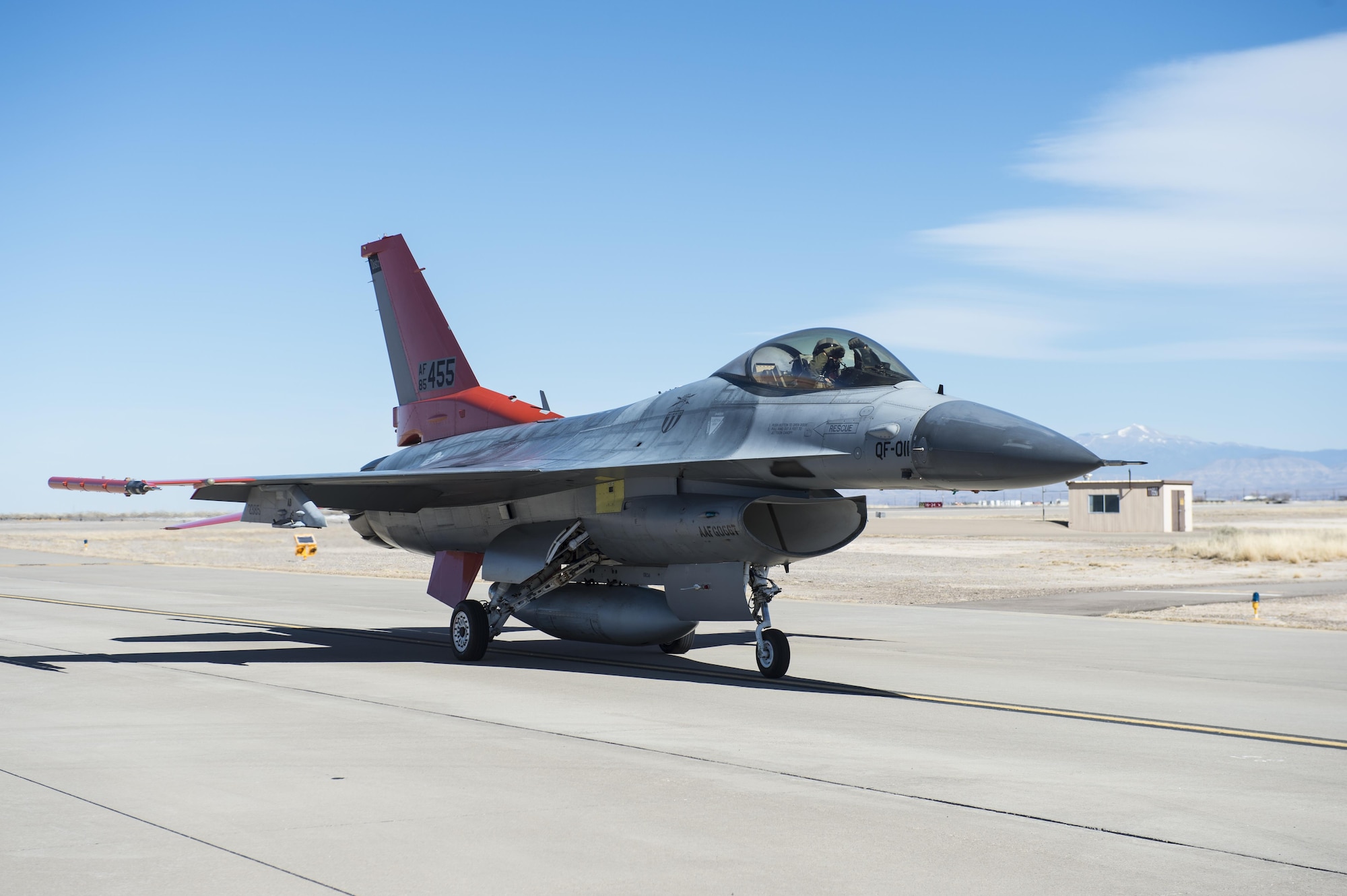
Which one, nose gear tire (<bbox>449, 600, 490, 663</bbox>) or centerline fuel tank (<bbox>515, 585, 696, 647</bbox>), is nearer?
centerline fuel tank (<bbox>515, 585, 696, 647</bbox>)

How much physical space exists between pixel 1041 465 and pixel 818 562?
2887cm

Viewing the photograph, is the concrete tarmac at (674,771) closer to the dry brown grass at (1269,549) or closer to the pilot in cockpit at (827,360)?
the pilot in cockpit at (827,360)

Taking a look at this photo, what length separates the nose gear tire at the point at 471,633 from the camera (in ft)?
44.5

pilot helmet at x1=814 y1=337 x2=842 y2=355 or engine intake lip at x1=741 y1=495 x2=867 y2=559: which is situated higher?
pilot helmet at x1=814 y1=337 x2=842 y2=355

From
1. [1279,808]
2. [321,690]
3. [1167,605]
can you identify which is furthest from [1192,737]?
[1167,605]

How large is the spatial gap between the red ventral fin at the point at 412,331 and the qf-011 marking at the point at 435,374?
10mm

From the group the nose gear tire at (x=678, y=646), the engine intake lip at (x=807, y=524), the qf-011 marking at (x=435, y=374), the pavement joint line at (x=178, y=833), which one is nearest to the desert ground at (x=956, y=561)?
the qf-011 marking at (x=435, y=374)

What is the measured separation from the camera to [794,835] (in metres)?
5.66

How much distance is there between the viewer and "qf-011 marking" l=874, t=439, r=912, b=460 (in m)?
10.5

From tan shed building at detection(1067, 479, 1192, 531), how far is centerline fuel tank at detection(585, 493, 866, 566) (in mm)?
50785

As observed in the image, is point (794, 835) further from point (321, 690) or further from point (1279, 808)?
point (321, 690)

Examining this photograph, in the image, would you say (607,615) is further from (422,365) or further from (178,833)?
(178,833)

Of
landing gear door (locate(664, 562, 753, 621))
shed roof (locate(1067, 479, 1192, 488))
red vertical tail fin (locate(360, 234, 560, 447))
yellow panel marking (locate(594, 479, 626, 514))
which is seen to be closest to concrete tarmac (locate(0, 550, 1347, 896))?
landing gear door (locate(664, 562, 753, 621))

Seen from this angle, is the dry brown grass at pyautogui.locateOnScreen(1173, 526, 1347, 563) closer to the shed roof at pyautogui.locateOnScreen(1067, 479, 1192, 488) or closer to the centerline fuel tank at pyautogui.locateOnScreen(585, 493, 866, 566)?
the shed roof at pyautogui.locateOnScreen(1067, 479, 1192, 488)
